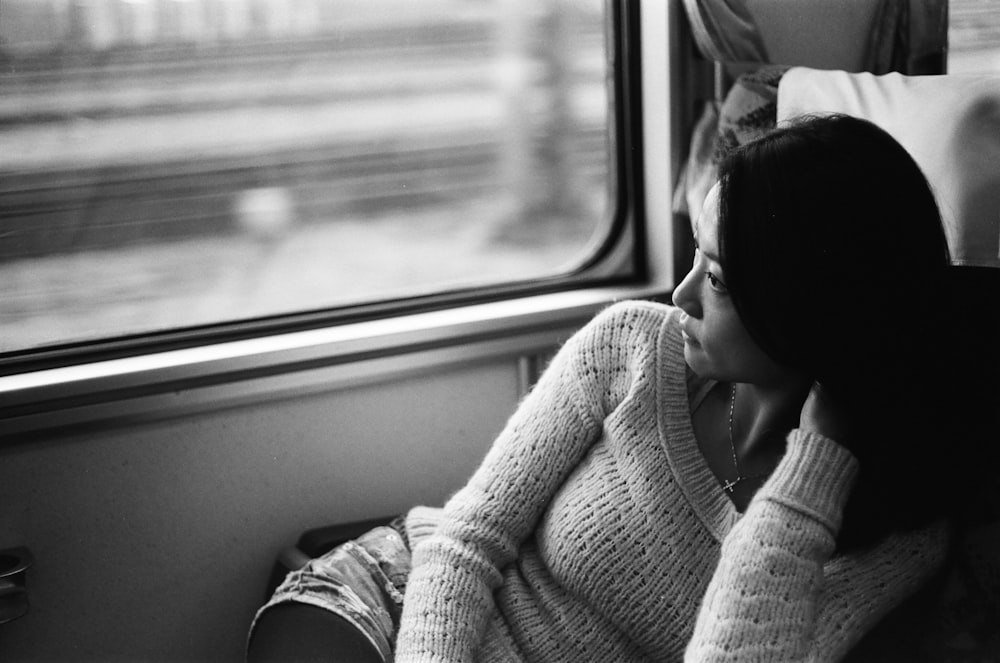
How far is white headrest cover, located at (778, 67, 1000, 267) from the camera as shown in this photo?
131 cm

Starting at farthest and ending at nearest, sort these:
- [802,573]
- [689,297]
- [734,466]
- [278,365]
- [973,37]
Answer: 1. [278,365]
2. [973,37]
3. [734,466]
4. [689,297]
5. [802,573]

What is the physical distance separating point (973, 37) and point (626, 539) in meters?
1.12

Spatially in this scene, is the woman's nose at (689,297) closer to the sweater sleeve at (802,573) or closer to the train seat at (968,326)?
the sweater sleeve at (802,573)

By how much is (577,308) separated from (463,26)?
0.63 meters

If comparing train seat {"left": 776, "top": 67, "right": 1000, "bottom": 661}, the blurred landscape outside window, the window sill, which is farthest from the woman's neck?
the blurred landscape outside window

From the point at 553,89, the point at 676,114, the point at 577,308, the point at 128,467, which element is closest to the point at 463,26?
the point at 553,89

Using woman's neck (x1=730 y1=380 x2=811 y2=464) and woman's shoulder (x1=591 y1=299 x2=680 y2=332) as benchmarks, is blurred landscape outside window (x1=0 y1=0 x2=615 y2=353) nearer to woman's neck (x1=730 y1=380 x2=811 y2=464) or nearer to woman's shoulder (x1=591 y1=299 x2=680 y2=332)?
woman's shoulder (x1=591 y1=299 x2=680 y2=332)

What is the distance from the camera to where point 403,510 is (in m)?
2.06

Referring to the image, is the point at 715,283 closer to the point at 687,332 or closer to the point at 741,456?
the point at 687,332

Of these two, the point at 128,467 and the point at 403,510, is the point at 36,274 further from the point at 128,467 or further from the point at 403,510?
the point at 403,510

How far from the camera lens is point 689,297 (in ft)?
4.17

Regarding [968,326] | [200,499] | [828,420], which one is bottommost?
[200,499]

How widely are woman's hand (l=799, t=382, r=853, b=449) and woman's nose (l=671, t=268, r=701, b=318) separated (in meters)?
0.18

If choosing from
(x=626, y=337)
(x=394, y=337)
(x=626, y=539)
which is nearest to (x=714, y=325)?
(x=626, y=337)
